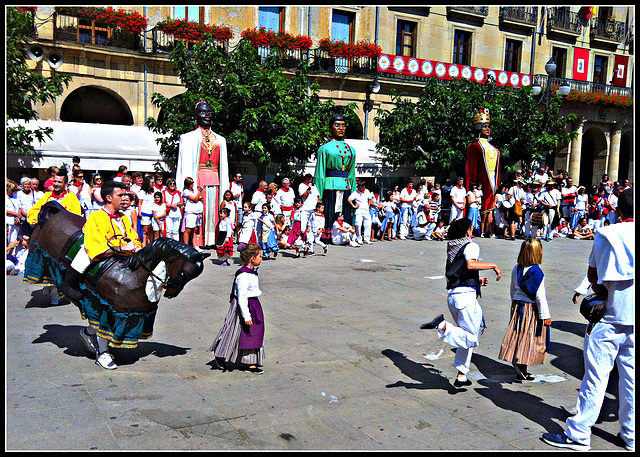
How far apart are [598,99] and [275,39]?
17.9 m

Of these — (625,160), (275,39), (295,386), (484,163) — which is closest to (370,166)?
(484,163)

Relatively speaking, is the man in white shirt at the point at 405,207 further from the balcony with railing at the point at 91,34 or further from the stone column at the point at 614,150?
the stone column at the point at 614,150

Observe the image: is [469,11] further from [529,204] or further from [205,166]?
[205,166]

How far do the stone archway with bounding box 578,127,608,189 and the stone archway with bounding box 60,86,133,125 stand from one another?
24.1 meters

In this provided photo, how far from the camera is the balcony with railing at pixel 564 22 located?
3116cm

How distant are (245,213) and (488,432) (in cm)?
769

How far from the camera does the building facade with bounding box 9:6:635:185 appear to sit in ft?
65.5

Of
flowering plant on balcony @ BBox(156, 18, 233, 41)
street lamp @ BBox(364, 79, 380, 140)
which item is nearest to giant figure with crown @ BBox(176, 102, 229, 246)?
flowering plant on balcony @ BBox(156, 18, 233, 41)

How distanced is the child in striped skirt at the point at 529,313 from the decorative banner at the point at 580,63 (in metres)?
29.9

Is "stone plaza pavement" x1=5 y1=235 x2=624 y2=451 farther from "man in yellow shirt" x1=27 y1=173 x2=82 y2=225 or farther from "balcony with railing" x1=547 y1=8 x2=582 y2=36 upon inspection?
"balcony with railing" x1=547 y1=8 x2=582 y2=36

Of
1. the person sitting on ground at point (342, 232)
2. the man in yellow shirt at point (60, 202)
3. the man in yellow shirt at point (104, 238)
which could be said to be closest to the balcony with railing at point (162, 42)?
the person sitting on ground at point (342, 232)

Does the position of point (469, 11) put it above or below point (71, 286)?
above

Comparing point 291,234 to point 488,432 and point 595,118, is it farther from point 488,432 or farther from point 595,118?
point 595,118

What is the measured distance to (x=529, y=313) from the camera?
5723mm
